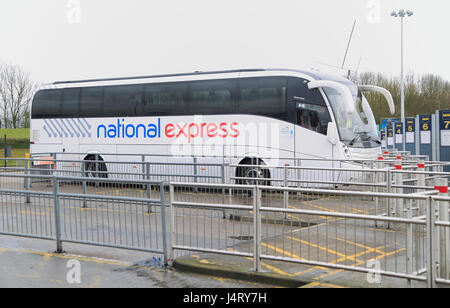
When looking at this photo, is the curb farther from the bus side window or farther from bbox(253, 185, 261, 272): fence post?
the bus side window

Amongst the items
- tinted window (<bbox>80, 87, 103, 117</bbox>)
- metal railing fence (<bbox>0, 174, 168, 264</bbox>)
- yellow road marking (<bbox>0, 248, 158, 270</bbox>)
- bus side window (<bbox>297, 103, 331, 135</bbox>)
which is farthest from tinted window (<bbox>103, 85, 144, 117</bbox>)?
yellow road marking (<bbox>0, 248, 158, 270</bbox>)

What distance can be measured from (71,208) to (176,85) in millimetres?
10733

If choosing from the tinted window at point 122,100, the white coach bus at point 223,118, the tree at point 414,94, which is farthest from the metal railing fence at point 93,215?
the tree at point 414,94

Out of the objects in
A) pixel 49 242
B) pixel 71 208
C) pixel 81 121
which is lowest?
pixel 49 242

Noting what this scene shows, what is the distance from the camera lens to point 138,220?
335 inches

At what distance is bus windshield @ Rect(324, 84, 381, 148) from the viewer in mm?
16953

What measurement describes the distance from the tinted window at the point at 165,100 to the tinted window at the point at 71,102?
340 centimetres

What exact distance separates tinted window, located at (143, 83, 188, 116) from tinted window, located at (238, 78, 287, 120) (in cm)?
229

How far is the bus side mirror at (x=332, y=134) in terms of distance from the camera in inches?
659

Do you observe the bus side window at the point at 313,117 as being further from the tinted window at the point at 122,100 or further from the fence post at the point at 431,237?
the fence post at the point at 431,237

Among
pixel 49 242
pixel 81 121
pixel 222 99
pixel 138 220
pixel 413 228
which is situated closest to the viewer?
pixel 413 228

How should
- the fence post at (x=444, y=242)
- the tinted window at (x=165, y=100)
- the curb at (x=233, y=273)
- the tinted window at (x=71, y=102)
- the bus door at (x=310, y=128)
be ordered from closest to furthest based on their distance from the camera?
the fence post at (x=444, y=242)
the curb at (x=233, y=273)
the bus door at (x=310, y=128)
the tinted window at (x=165, y=100)
the tinted window at (x=71, y=102)
